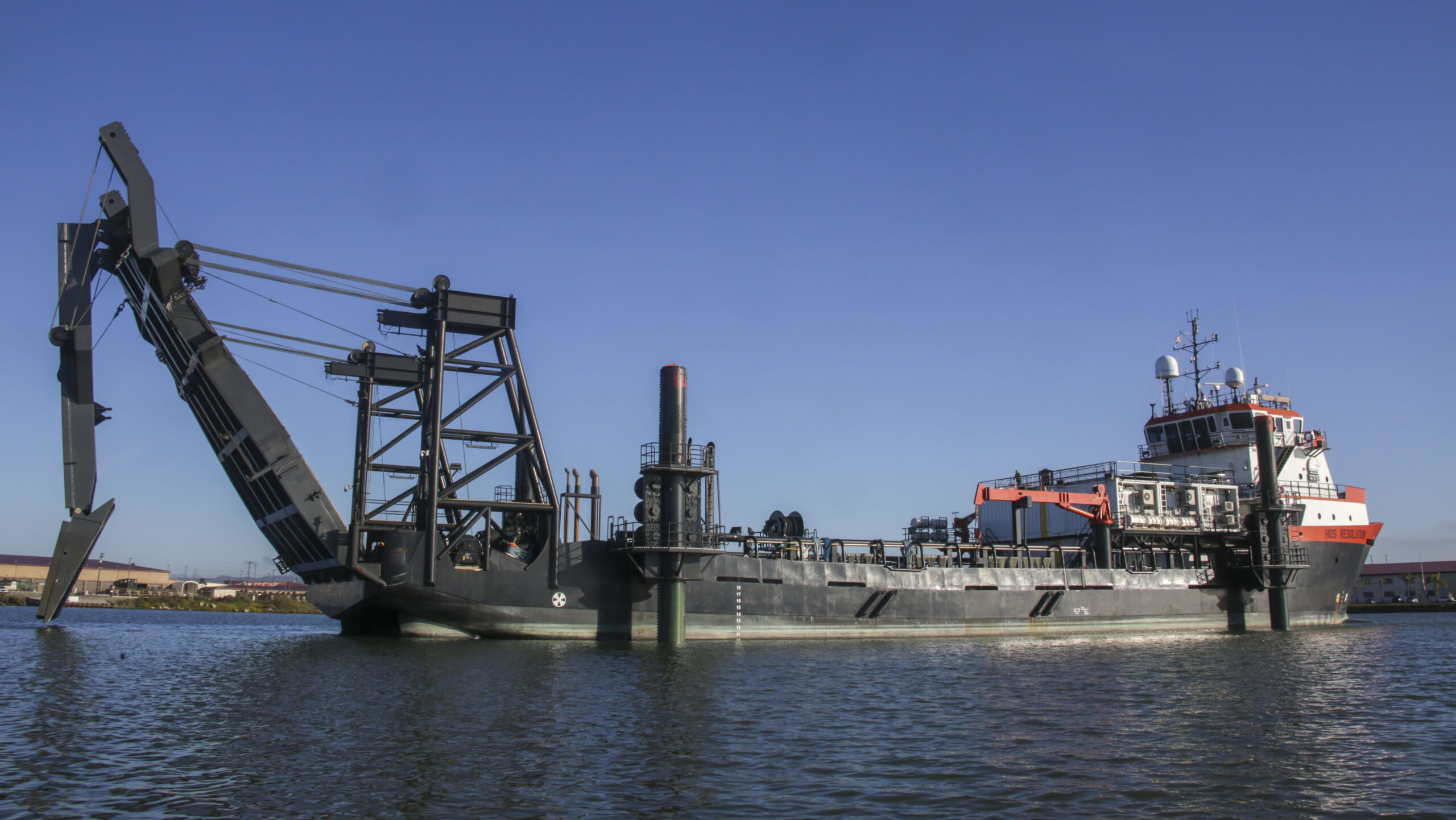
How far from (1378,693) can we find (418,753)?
21400mm

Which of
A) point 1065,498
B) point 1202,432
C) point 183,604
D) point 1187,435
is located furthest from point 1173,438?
point 183,604

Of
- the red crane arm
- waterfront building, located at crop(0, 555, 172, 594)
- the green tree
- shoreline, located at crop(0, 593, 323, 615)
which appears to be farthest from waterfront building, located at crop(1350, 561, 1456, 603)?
waterfront building, located at crop(0, 555, 172, 594)

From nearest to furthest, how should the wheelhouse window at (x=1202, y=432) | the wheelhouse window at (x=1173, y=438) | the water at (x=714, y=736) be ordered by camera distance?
the water at (x=714, y=736), the wheelhouse window at (x=1202, y=432), the wheelhouse window at (x=1173, y=438)

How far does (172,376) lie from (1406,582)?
117m

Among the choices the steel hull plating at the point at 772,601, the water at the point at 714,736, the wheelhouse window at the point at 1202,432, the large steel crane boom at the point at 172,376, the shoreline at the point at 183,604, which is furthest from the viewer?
the shoreline at the point at 183,604

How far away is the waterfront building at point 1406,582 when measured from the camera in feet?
315

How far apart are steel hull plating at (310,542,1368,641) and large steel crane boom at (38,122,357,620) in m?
3.44

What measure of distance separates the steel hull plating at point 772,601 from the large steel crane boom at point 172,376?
11.3ft

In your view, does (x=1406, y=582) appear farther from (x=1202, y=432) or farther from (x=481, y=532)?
(x=481, y=532)

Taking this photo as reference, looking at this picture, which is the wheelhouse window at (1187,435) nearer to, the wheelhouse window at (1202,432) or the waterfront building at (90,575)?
the wheelhouse window at (1202,432)

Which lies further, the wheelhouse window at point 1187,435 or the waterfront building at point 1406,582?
the waterfront building at point 1406,582

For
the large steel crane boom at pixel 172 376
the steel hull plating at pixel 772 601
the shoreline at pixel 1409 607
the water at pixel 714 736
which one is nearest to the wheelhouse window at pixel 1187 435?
the steel hull plating at pixel 772 601

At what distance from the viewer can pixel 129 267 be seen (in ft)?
98.4

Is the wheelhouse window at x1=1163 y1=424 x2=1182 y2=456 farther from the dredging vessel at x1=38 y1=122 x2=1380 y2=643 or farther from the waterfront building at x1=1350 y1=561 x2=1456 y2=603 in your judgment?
the waterfront building at x1=1350 y1=561 x2=1456 y2=603
